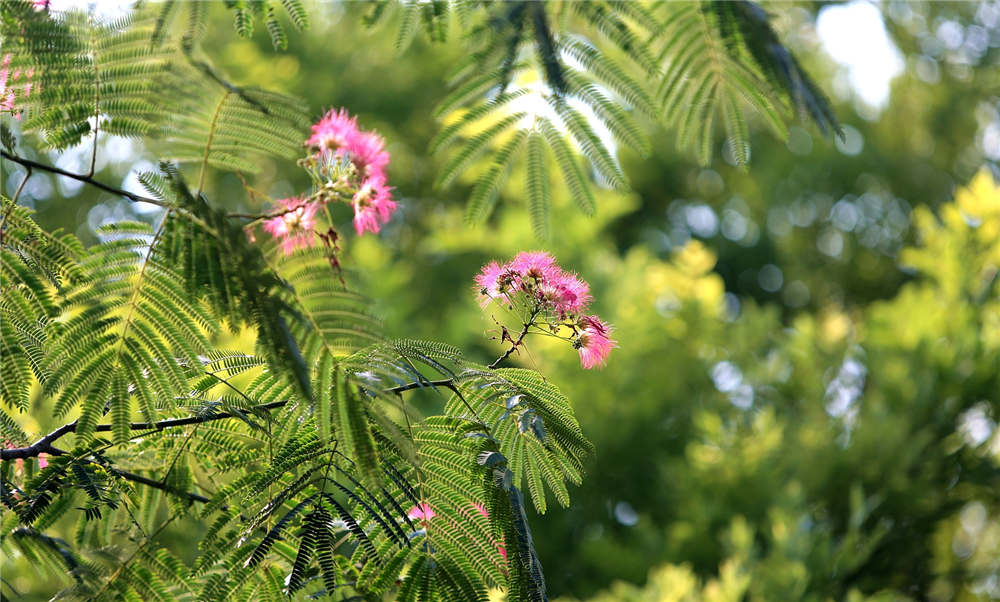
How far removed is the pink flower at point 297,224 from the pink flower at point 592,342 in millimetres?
586

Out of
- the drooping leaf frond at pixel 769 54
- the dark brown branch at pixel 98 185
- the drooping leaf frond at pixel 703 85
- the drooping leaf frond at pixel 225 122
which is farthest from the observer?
the drooping leaf frond at pixel 703 85

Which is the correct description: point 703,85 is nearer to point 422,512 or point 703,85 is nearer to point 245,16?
point 245,16

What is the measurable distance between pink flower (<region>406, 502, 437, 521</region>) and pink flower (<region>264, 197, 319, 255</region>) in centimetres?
57

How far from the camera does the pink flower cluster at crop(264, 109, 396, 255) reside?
1853mm

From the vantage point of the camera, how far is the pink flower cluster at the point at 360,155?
1914 mm

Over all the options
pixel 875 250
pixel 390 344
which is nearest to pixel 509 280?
pixel 390 344

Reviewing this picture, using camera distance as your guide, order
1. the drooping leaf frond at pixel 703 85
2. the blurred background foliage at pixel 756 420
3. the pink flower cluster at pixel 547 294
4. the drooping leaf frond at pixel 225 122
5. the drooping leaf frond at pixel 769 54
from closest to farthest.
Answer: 1. the drooping leaf frond at pixel 225 122
2. the pink flower cluster at pixel 547 294
3. the drooping leaf frond at pixel 769 54
4. the drooping leaf frond at pixel 703 85
5. the blurred background foliage at pixel 756 420

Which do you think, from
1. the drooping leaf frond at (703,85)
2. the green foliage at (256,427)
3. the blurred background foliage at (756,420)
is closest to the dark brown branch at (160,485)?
the green foliage at (256,427)

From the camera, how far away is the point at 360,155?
193cm

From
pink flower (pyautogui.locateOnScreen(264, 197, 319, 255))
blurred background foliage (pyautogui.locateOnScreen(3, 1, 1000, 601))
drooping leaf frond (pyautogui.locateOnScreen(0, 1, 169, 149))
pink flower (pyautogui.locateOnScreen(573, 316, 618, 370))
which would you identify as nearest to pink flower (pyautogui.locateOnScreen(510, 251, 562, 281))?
pink flower (pyautogui.locateOnScreen(573, 316, 618, 370))

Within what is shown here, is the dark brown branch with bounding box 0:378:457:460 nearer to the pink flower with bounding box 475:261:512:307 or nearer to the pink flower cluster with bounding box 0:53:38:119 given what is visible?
the pink flower with bounding box 475:261:512:307

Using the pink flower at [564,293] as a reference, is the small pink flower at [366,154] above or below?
above

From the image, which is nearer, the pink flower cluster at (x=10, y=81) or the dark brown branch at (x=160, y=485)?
the pink flower cluster at (x=10, y=81)

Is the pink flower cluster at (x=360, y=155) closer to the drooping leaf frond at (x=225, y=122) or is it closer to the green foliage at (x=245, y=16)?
the drooping leaf frond at (x=225, y=122)
